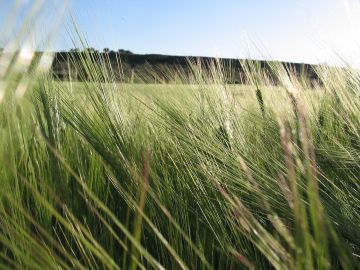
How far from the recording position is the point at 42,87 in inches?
21.4

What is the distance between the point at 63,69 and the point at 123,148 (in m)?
0.29

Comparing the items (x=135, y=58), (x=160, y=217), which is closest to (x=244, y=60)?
(x=160, y=217)

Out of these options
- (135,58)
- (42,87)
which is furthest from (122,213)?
(135,58)

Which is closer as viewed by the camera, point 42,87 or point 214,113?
point 42,87

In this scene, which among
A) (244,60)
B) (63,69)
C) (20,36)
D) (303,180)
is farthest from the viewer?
(244,60)

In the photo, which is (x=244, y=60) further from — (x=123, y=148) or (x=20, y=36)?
(x=20, y=36)

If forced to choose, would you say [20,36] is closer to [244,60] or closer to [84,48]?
[84,48]

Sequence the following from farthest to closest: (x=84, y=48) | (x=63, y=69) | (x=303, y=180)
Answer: (x=63, y=69) → (x=84, y=48) → (x=303, y=180)

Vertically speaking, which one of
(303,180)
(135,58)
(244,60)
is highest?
(135,58)

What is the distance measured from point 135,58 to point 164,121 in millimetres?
10002

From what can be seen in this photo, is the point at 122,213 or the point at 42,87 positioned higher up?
the point at 42,87

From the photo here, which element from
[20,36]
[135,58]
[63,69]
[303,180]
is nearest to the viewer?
[20,36]

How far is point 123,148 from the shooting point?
19.9 inches

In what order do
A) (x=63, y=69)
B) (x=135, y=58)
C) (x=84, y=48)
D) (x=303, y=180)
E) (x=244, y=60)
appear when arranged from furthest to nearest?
(x=135, y=58) → (x=244, y=60) → (x=63, y=69) → (x=84, y=48) → (x=303, y=180)
